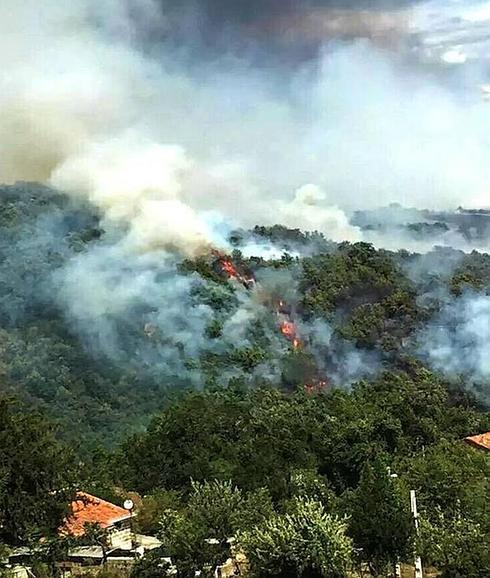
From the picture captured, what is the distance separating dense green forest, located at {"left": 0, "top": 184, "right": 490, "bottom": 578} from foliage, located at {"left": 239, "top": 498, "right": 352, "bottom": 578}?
0.02 m

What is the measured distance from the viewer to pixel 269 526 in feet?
37.1

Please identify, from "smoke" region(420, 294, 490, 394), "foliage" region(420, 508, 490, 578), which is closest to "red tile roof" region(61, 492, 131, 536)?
"foliage" region(420, 508, 490, 578)

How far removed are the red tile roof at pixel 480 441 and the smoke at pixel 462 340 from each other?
7496mm

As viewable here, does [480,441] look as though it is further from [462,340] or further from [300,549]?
[300,549]

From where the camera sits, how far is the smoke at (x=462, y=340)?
35.4 m

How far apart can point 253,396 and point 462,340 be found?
11112mm

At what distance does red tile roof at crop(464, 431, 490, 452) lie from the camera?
24969 millimetres

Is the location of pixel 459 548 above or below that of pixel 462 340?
above

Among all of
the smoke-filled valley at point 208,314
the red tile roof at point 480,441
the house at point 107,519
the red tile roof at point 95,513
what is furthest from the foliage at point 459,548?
the smoke-filled valley at point 208,314

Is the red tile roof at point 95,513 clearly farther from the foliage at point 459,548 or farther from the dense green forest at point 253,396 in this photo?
the foliage at point 459,548

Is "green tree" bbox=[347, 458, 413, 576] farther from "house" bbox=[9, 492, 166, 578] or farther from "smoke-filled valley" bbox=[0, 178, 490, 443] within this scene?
"smoke-filled valley" bbox=[0, 178, 490, 443]

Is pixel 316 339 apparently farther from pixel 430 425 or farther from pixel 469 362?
pixel 430 425

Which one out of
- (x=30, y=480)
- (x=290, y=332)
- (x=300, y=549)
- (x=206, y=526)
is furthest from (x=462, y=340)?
(x=30, y=480)

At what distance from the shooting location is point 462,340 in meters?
38.2
